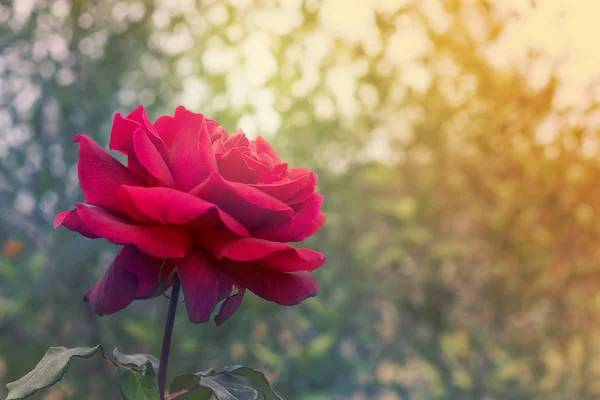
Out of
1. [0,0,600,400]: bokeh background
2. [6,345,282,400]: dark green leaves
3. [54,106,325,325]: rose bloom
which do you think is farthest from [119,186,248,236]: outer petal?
[0,0,600,400]: bokeh background

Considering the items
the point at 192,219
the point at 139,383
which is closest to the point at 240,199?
the point at 192,219

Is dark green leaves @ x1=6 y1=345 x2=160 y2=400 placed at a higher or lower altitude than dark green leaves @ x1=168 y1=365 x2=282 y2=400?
lower

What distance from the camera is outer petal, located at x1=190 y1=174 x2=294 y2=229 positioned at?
14.6 inches

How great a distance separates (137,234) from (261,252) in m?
0.07

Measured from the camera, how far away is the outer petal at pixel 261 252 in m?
0.36

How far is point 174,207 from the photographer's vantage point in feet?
1.17

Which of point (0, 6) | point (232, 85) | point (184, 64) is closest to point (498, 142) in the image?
point (232, 85)

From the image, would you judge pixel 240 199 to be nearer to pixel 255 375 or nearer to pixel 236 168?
pixel 236 168

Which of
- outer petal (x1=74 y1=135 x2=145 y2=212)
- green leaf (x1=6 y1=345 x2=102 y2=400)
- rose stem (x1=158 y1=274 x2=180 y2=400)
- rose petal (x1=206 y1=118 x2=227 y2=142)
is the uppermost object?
rose petal (x1=206 y1=118 x2=227 y2=142)

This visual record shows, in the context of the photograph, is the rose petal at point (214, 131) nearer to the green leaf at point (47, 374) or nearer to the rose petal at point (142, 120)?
the rose petal at point (142, 120)

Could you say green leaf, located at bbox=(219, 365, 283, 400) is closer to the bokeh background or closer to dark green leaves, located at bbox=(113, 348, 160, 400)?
dark green leaves, located at bbox=(113, 348, 160, 400)

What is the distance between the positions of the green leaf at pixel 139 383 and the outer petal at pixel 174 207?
11cm

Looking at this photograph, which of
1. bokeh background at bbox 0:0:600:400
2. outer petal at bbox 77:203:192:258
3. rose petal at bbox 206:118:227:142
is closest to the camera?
outer petal at bbox 77:203:192:258

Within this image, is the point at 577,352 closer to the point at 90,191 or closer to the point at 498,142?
the point at 498,142
